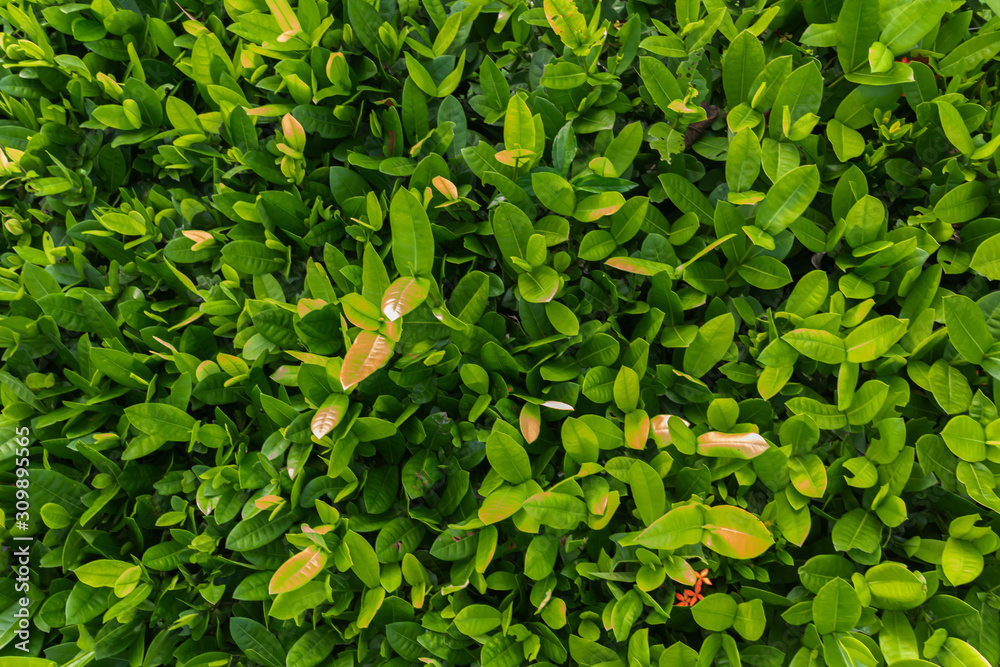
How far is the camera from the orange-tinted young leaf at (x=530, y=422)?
1.48 meters

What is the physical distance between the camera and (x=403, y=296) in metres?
1.38

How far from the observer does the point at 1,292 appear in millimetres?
1841

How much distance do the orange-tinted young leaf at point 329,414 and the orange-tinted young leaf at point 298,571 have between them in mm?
284

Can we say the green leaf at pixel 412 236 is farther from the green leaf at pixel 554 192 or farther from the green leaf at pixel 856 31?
the green leaf at pixel 856 31

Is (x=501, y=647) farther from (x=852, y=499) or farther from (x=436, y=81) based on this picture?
(x=436, y=81)

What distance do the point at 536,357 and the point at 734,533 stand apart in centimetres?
62

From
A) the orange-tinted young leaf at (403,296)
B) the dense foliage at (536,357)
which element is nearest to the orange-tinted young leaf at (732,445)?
the dense foliage at (536,357)

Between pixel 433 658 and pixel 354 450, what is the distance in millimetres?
544

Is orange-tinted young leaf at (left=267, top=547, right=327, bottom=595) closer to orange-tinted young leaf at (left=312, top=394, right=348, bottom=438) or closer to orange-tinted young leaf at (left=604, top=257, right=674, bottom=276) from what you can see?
orange-tinted young leaf at (left=312, top=394, right=348, bottom=438)

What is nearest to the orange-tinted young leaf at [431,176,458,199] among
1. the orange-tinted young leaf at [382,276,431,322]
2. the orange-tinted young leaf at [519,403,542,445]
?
the orange-tinted young leaf at [382,276,431,322]

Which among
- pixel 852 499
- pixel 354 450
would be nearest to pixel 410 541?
pixel 354 450

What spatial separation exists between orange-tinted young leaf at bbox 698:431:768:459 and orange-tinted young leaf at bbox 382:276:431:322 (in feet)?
2.41

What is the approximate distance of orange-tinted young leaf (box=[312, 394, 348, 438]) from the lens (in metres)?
1.40

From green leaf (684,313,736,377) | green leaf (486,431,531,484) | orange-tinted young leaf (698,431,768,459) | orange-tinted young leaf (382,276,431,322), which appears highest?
orange-tinted young leaf (382,276,431,322)
